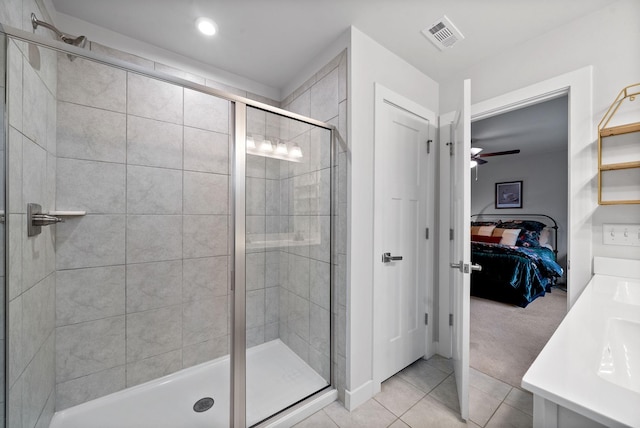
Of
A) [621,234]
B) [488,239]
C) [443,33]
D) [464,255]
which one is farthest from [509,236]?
[443,33]

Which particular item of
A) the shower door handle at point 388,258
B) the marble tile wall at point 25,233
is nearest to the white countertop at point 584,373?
the shower door handle at point 388,258

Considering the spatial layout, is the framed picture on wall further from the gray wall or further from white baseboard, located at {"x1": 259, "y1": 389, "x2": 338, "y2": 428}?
white baseboard, located at {"x1": 259, "y1": 389, "x2": 338, "y2": 428}

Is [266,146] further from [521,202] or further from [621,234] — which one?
[521,202]

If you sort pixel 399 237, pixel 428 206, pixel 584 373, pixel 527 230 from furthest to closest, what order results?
1. pixel 527 230
2. pixel 428 206
3. pixel 399 237
4. pixel 584 373

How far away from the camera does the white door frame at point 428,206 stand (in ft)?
5.44

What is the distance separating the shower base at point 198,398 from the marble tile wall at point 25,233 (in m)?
0.24

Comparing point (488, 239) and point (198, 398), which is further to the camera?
point (488, 239)

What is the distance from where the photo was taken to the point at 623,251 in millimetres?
1290

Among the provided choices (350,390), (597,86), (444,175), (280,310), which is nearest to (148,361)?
(280,310)

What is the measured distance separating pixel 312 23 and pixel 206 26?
0.66 m

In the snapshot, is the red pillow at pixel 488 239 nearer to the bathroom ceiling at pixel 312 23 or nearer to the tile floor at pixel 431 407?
the tile floor at pixel 431 407

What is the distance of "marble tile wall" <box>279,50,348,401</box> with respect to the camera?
1594mm

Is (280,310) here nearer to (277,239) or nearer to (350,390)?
(277,239)

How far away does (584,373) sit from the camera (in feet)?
1.82
